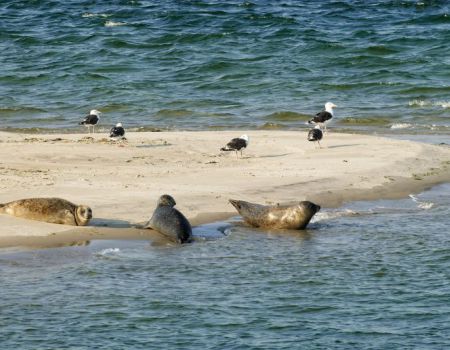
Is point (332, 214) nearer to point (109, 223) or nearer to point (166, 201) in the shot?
point (166, 201)

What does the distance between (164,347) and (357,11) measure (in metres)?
27.4

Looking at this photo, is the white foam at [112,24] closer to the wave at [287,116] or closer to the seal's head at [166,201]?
the wave at [287,116]

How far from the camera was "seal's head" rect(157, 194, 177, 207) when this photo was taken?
38.0 ft

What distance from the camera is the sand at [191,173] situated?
1194 centimetres

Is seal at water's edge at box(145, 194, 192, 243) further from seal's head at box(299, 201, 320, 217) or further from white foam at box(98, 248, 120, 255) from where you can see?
seal's head at box(299, 201, 320, 217)

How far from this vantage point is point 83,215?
1109 cm

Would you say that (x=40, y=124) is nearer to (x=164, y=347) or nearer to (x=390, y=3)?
(x=164, y=347)

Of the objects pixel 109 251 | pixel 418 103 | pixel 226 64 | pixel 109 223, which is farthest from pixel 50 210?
pixel 226 64

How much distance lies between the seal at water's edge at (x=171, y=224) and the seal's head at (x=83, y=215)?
628mm

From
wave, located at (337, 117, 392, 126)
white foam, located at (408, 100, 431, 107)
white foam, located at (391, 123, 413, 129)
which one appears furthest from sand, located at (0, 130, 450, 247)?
white foam, located at (408, 100, 431, 107)

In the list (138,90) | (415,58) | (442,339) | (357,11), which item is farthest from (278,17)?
(442,339)

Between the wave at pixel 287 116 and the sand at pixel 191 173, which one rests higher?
the wave at pixel 287 116

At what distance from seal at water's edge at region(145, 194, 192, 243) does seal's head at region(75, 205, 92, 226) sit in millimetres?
628

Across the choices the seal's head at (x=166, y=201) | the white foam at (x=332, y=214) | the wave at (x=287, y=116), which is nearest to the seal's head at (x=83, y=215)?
the seal's head at (x=166, y=201)
